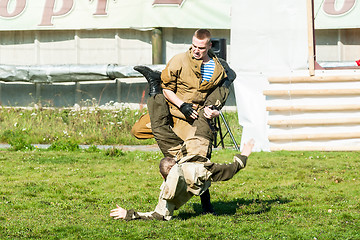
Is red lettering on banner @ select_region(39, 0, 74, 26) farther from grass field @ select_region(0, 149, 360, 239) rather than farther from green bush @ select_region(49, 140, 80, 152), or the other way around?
grass field @ select_region(0, 149, 360, 239)

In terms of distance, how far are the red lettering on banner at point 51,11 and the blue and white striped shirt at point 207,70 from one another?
12.6m

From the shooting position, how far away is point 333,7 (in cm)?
1773

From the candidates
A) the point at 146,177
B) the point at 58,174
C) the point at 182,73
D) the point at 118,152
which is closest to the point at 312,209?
the point at 182,73

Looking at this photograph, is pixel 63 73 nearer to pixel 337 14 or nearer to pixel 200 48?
pixel 337 14

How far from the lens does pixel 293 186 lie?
948cm

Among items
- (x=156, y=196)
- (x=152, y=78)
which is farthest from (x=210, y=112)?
(x=156, y=196)

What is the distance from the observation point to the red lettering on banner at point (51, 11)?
18.9 metres

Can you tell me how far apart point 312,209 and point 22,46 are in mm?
14034

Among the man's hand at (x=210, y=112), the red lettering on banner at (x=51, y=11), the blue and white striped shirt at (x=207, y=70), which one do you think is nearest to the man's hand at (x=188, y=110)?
the man's hand at (x=210, y=112)

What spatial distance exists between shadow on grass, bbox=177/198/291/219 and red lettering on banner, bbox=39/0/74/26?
1213 centimetres

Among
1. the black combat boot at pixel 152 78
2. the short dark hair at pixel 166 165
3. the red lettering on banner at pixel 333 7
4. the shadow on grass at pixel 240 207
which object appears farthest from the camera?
the red lettering on banner at pixel 333 7

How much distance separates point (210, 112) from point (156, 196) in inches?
90.6

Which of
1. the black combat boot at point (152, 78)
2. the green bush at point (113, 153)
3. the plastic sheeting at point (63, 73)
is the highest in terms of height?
the plastic sheeting at point (63, 73)

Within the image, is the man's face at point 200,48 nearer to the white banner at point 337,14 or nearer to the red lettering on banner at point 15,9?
the white banner at point 337,14
